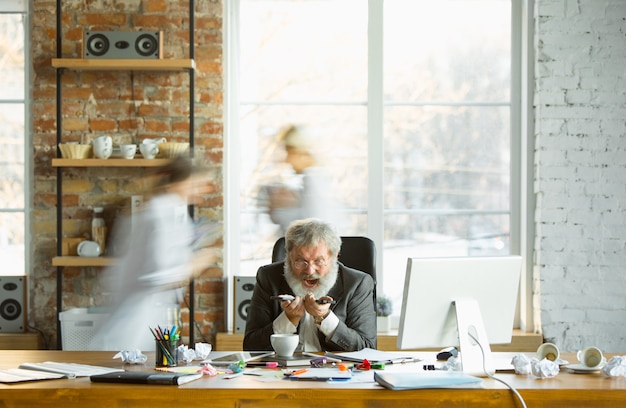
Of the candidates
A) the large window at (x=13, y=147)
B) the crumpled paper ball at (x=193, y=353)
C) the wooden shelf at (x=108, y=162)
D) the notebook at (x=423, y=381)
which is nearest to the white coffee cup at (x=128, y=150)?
the wooden shelf at (x=108, y=162)

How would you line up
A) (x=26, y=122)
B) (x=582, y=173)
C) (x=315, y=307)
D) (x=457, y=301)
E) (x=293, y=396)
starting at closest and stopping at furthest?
1. (x=293, y=396)
2. (x=457, y=301)
3. (x=315, y=307)
4. (x=582, y=173)
5. (x=26, y=122)

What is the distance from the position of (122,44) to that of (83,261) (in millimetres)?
1239

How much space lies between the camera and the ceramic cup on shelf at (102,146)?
4.76m

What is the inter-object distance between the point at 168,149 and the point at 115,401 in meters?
2.57

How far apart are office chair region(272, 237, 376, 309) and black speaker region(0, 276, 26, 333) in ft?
6.73

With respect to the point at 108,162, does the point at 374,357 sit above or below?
below

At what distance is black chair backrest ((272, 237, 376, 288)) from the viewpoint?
360cm

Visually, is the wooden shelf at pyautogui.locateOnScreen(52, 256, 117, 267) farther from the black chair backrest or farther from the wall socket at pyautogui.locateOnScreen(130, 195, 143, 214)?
the black chair backrest

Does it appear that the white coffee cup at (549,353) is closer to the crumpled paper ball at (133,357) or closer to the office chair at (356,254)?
the office chair at (356,254)

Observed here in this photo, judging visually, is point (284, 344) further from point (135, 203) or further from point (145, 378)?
point (135, 203)

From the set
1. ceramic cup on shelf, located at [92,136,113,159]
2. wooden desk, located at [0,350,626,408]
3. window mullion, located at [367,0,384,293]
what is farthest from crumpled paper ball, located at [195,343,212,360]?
window mullion, located at [367,0,384,293]

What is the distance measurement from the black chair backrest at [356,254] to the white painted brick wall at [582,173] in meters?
1.63

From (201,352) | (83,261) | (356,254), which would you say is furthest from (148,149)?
(201,352)

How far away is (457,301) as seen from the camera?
2645 mm
